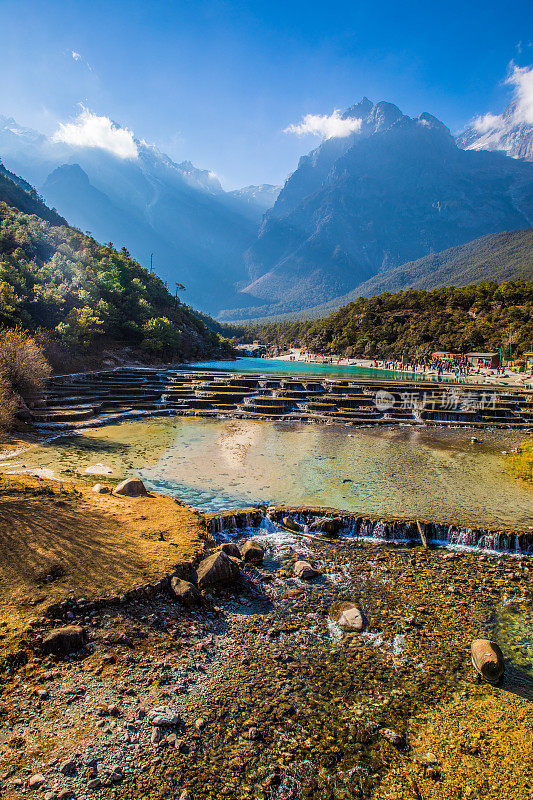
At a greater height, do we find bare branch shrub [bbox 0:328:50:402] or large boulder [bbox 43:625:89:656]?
bare branch shrub [bbox 0:328:50:402]

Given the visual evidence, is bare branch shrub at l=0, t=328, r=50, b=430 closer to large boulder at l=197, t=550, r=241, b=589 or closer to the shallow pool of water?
the shallow pool of water

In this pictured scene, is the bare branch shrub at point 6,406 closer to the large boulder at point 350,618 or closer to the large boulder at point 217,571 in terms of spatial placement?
the large boulder at point 217,571

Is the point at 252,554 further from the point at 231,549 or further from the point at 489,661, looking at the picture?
the point at 489,661

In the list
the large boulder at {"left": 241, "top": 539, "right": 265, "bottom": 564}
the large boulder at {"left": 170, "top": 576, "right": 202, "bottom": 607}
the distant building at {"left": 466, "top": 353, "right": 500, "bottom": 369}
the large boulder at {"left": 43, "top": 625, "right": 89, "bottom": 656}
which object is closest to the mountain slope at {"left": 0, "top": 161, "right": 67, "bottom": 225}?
the large boulder at {"left": 241, "top": 539, "right": 265, "bottom": 564}

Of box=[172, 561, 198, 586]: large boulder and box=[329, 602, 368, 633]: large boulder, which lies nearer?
box=[329, 602, 368, 633]: large boulder

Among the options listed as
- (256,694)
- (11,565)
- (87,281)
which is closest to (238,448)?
(11,565)

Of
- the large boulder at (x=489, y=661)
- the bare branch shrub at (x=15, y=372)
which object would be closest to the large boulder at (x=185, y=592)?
the large boulder at (x=489, y=661)

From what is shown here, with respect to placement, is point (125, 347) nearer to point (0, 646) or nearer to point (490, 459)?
point (490, 459)
